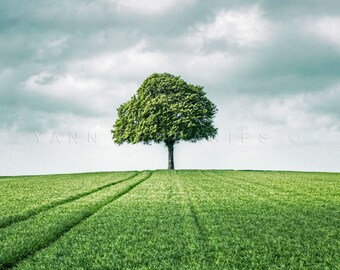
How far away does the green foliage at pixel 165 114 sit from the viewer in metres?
56.2

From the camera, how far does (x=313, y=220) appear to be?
1398cm

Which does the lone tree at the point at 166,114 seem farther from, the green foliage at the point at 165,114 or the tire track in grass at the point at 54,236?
the tire track in grass at the point at 54,236

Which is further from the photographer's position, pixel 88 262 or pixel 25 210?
pixel 25 210

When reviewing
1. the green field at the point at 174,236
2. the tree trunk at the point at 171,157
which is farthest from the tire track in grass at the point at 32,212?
the tree trunk at the point at 171,157

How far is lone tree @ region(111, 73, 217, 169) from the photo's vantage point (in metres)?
56.3

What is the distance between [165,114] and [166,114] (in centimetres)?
19

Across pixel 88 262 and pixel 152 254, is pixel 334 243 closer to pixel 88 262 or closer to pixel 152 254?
pixel 152 254

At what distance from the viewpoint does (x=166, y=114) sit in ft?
187

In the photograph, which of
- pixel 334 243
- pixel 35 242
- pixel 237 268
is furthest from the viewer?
pixel 35 242

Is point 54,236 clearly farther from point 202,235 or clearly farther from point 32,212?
point 32,212

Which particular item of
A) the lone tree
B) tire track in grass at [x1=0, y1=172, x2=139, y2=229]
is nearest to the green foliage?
the lone tree

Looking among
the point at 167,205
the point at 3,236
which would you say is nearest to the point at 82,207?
the point at 167,205

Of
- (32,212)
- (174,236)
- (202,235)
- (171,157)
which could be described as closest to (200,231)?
(202,235)

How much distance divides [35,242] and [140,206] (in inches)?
305
